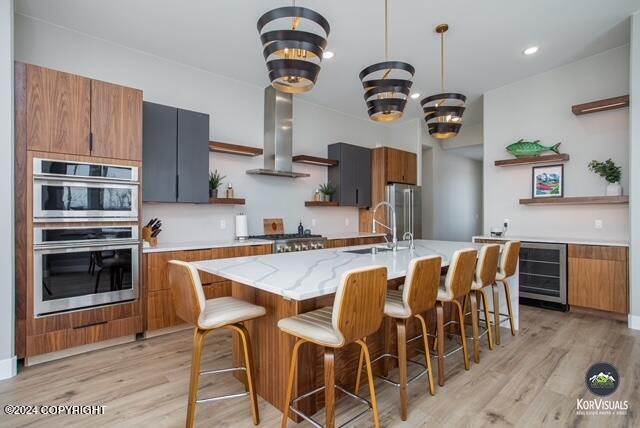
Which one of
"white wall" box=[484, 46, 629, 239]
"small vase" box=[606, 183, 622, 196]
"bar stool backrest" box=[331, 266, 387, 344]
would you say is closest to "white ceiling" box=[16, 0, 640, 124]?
"white wall" box=[484, 46, 629, 239]

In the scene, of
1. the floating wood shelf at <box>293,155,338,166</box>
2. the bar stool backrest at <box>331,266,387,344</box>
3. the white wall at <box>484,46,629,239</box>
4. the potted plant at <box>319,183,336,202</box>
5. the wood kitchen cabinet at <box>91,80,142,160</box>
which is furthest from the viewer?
the potted plant at <box>319,183,336,202</box>

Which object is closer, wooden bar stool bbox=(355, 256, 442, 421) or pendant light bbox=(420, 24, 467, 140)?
wooden bar stool bbox=(355, 256, 442, 421)

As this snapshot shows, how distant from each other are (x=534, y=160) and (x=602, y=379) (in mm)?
3016

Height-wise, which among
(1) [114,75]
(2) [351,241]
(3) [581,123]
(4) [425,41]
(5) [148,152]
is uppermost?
(4) [425,41]

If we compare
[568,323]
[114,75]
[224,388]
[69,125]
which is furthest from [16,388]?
[568,323]

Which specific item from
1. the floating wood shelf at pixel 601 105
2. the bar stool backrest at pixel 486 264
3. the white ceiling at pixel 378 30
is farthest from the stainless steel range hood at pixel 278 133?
the floating wood shelf at pixel 601 105

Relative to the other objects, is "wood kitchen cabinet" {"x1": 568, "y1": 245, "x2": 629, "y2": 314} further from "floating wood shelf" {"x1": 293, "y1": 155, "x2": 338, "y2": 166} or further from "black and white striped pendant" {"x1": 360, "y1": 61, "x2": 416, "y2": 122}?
"floating wood shelf" {"x1": 293, "y1": 155, "x2": 338, "y2": 166}

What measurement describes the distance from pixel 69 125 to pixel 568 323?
208 inches

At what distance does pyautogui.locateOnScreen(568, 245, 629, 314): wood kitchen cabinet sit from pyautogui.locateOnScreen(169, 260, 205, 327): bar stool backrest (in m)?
4.24

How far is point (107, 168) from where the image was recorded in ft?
9.75

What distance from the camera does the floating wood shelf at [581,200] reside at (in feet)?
12.5

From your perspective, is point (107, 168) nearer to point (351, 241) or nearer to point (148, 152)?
point (148, 152)

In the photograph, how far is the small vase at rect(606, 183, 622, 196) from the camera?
384 cm

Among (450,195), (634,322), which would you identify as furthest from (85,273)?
(450,195)
